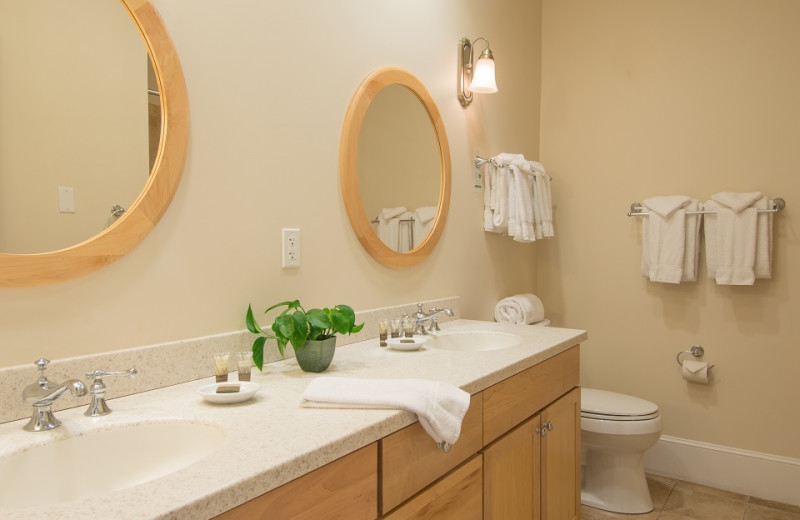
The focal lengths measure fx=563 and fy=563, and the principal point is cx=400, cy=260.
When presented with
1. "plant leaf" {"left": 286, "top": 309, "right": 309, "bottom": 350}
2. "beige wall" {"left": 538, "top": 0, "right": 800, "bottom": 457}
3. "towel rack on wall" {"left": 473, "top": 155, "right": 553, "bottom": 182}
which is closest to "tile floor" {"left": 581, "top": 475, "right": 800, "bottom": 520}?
"beige wall" {"left": 538, "top": 0, "right": 800, "bottom": 457}

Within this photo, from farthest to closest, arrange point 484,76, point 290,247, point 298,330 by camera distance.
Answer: point 484,76 → point 290,247 → point 298,330

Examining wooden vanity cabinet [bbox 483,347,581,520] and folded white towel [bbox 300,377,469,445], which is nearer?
folded white towel [bbox 300,377,469,445]

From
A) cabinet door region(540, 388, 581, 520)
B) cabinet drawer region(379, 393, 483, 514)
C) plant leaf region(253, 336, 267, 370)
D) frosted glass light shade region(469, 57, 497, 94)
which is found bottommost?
cabinet door region(540, 388, 581, 520)

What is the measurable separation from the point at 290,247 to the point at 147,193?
1.51 ft

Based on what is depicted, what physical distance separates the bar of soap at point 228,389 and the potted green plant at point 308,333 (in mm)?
207

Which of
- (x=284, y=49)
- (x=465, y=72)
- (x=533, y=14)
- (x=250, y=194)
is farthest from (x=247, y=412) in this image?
(x=533, y=14)

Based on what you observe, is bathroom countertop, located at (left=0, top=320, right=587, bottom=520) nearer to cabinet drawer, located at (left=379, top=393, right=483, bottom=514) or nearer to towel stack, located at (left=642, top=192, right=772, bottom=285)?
cabinet drawer, located at (left=379, top=393, right=483, bottom=514)

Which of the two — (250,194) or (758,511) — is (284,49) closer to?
(250,194)

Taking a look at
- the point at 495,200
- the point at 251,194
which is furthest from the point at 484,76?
the point at 251,194

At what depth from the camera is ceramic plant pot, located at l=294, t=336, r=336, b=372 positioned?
140 centimetres

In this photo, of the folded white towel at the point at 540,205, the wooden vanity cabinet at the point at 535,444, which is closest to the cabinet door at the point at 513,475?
the wooden vanity cabinet at the point at 535,444

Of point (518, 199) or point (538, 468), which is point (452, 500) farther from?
point (518, 199)

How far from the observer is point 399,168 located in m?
2.07

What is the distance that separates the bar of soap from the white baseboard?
7.92 feet
